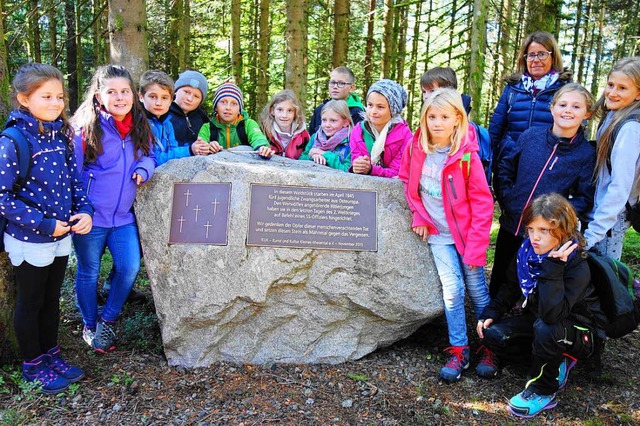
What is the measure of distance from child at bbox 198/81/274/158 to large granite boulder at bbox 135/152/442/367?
2.00 ft

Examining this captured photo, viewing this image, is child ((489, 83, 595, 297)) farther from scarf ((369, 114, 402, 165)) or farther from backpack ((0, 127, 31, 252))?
backpack ((0, 127, 31, 252))

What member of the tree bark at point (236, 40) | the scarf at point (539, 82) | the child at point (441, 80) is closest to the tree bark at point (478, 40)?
the scarf at point (539, 82)

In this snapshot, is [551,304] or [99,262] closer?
[551,304]

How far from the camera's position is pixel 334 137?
434 cm

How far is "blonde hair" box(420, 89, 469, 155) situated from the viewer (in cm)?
333

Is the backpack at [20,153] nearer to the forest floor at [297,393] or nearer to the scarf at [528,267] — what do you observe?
the forest floor at [297,393]

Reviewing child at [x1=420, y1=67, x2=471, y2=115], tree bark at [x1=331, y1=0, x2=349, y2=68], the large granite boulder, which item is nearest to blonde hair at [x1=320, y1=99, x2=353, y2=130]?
child at [x1=420, y1=67, x2=471, y2=115]

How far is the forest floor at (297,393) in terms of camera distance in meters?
2.96

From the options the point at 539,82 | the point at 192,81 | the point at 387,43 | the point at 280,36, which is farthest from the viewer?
the point at 280,36

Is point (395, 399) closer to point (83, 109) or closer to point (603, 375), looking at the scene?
point (603, 375)

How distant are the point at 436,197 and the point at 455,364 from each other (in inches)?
49.2

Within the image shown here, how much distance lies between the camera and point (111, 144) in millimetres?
3434

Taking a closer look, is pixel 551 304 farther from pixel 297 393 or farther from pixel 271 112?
pixel 271 112

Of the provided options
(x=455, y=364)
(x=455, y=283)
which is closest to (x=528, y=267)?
(x=455, y=283)
